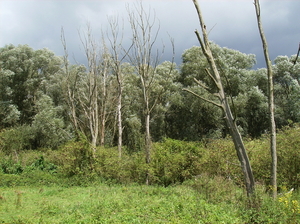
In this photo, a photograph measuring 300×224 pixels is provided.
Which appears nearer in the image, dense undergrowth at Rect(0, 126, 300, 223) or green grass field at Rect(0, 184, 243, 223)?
green grass field at Rect(0, 184, 243, 223)

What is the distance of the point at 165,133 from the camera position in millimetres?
23719

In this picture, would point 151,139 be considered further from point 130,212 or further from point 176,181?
point 130,212

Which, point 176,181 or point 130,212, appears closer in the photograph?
point 130,212

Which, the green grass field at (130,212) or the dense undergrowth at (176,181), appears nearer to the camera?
the green grass field at (130,212)

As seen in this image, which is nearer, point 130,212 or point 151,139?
point 130,212

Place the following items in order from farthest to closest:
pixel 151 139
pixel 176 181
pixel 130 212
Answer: pixel 151 139 → pixel 176 181 → pixel 130 212

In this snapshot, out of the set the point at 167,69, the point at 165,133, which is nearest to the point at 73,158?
the point at 165,133

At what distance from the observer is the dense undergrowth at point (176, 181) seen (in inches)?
209

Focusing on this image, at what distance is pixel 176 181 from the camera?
11.0 m

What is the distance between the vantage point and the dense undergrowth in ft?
17.5

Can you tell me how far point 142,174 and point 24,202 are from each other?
488cm

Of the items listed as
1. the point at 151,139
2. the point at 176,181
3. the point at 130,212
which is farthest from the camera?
the point at 151,139

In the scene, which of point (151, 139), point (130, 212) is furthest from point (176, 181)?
point (151, 139)

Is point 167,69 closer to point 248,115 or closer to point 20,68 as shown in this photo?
point 248,115
